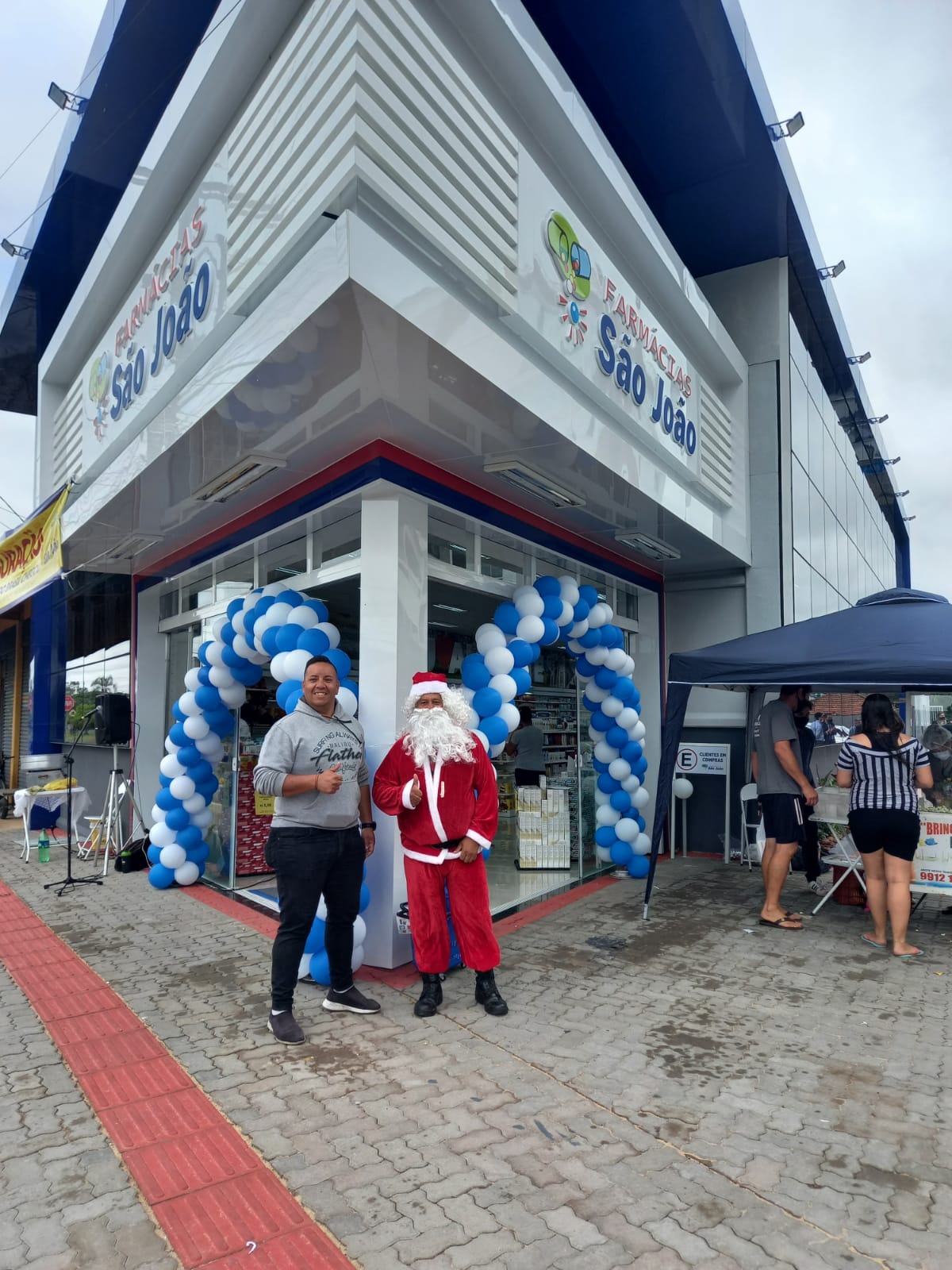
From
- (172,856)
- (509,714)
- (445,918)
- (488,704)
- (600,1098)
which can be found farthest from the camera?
(172,856)

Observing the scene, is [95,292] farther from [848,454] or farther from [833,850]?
[848,454]

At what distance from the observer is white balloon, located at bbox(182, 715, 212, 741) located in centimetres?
624

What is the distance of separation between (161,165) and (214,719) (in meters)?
3.94

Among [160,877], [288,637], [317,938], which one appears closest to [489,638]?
[288,637]

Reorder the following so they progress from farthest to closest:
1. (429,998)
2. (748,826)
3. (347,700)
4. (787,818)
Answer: (748,826)
(787,818)
(347,700)
(429,998)

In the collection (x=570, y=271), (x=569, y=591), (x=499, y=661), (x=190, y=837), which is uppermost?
(x=570, y=271)

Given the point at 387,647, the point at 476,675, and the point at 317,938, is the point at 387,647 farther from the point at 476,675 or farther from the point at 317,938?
the point at 317,938

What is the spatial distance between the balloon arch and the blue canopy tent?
992mm

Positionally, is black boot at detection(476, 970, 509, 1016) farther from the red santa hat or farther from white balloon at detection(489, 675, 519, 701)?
white balloon at detection(489, 675, 519, 701)

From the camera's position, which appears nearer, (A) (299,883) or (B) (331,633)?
(A) (299,883)

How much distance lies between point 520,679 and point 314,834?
1.97m

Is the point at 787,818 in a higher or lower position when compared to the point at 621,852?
higher

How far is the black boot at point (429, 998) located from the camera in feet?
12.6

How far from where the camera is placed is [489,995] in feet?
12.8
